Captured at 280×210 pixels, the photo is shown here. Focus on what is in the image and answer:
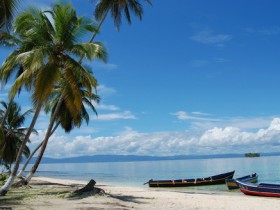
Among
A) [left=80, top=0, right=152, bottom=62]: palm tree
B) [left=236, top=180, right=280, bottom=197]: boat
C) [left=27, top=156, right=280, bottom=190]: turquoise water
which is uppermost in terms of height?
[left=80, top=0, right=152, bottom=62]: palm tree

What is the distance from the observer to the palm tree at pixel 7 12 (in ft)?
31.9

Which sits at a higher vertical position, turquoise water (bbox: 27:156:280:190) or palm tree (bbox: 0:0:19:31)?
palm tree (bbox: 0:0:19:31)

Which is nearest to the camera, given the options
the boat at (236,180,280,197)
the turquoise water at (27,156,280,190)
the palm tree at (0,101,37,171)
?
the boat at (236,180,280,197)

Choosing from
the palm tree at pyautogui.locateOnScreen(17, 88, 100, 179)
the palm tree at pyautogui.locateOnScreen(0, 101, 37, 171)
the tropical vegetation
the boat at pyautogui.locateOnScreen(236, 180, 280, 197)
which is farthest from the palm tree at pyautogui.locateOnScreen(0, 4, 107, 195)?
the palm tree at pyautogui.locateOnScreen(0, 101, 37, 171)

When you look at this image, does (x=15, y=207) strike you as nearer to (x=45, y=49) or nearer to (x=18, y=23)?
(x=45, y=49)

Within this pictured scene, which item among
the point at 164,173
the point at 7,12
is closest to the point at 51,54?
the point at 7,12

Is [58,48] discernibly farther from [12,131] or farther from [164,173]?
[164,173]

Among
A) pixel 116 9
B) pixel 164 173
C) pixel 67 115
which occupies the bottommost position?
pixel 164 173

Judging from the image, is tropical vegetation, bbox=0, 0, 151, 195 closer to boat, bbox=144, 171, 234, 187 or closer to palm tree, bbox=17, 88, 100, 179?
palm tree, bbox=17, 88, 100, 179

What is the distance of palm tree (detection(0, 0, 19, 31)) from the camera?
31.9ft

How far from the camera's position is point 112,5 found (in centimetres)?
2005

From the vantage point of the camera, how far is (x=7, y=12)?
988 cm

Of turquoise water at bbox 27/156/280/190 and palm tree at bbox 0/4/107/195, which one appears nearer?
palm tree at bbox 0/4/107/195

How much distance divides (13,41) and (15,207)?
733cm
